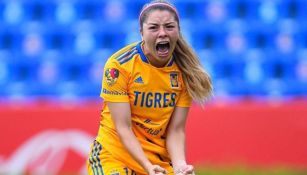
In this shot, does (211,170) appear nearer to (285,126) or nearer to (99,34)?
(285,126)

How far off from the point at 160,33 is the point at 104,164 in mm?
905

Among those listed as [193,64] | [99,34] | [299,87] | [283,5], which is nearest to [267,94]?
[299,87]

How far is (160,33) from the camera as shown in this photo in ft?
18.5

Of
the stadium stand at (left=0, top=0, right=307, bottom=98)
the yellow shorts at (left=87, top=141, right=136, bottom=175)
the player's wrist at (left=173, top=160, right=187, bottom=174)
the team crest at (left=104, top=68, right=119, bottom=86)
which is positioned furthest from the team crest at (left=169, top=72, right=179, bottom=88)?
the stadium stand at (left=0, top=0, right=307, bottom=98)

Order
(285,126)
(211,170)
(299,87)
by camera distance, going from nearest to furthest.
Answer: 1. (211,170)
2. (285,126)
3. (299,87)

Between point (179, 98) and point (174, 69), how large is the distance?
19 cm

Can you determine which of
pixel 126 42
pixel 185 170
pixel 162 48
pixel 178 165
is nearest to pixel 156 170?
pixel 185 170

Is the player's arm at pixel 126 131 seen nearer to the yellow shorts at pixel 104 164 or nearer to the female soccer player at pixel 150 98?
the female soccer player at pixel 150 98

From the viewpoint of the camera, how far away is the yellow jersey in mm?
5840

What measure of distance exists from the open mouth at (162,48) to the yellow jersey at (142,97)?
0.54ft

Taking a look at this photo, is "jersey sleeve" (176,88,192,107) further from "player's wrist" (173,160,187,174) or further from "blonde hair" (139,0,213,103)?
"player's wrist" (173,160,187,174)

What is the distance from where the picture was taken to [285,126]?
11234 millimetres

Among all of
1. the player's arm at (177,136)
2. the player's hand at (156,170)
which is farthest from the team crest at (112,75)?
the player's hand at (156,170)

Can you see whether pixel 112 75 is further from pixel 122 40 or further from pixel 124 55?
pixel 122 40
